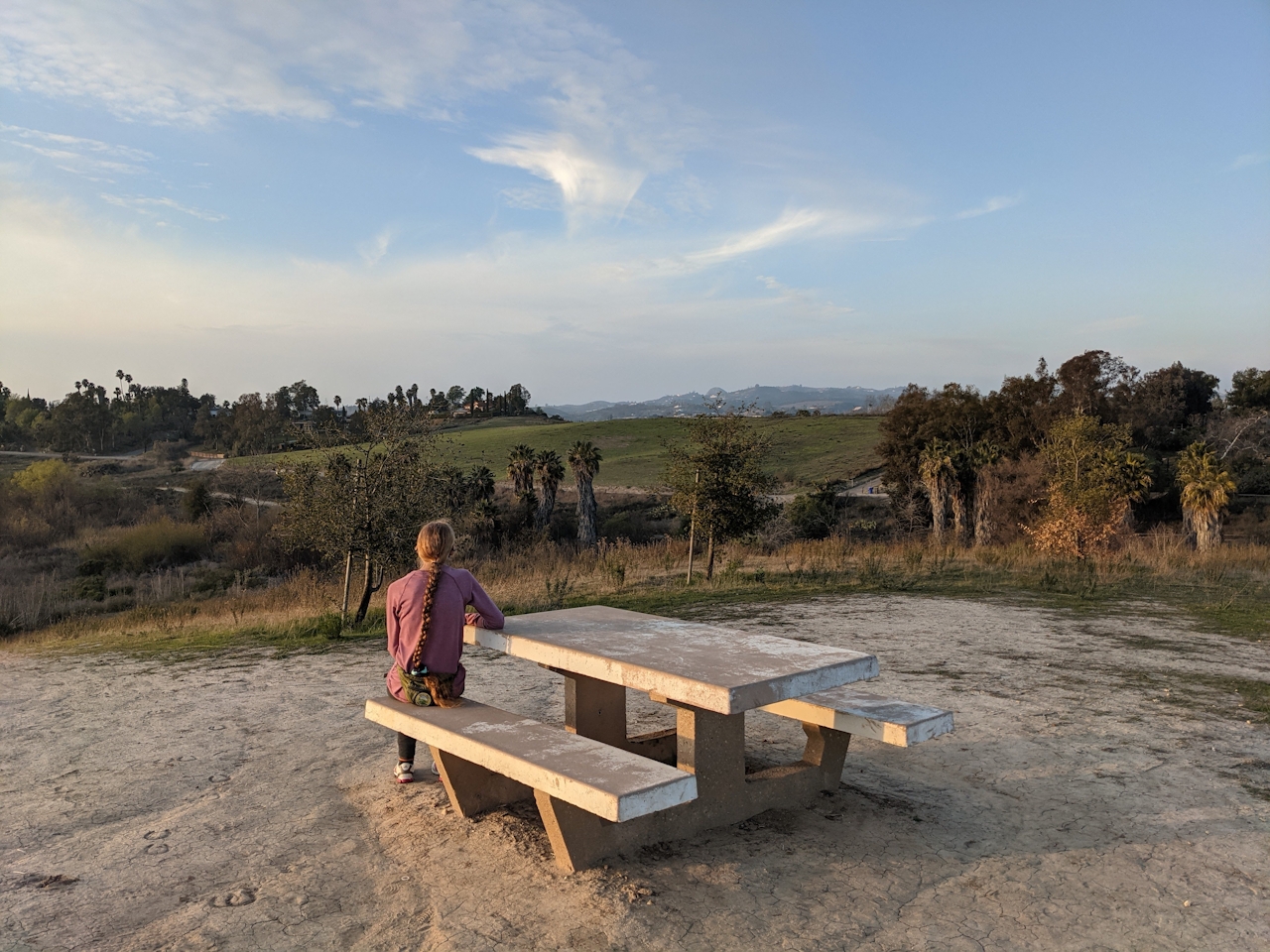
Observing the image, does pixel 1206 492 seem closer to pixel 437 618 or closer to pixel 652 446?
pixel 437 618

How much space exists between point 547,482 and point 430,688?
3759 centimetres

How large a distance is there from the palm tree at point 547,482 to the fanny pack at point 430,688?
121ft

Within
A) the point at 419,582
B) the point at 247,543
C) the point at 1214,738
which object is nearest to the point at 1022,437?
the point at 247,543

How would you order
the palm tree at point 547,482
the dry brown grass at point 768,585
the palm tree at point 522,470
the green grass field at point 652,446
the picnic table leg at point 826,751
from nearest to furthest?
the picnic table leg at point 826,751
the dry brown grass at point 768,585
the palm tree at point 547,482
the palm tree at point 522,470
the green grass field at point 652,446

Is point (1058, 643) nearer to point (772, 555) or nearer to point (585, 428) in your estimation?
point (772, 555)

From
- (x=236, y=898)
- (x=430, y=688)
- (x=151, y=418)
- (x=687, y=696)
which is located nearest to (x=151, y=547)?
(x=430, y=688)

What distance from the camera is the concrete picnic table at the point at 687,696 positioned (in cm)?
400

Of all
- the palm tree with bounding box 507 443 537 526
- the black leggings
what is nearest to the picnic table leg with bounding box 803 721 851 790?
the black leggings

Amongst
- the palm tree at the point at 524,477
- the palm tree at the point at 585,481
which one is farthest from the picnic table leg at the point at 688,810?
the palm tree at the point at 524,477

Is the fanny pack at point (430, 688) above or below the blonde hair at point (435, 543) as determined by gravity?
below

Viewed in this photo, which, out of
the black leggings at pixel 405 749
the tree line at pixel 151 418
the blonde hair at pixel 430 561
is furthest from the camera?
the tree line at pixel 151 418

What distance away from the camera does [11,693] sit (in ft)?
28.3

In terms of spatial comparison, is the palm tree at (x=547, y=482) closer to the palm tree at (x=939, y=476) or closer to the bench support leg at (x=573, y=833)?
the palm tree at (x=939, y=476)

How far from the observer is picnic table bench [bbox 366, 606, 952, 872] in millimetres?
3787
